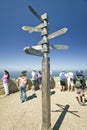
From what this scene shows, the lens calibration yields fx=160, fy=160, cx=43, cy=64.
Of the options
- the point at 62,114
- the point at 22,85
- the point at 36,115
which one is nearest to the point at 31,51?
the point at 36,115

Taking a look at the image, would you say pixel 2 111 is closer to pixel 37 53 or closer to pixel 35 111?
pixel 35 111

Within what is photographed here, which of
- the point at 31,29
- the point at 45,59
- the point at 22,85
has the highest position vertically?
the point at 31,29

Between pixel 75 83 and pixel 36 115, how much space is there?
9.98 feet

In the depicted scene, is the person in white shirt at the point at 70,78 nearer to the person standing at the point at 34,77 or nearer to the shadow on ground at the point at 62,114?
the person standing at the point at 34,77

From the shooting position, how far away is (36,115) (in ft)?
25.2

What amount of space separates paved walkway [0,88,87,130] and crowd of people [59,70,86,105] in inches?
26.4

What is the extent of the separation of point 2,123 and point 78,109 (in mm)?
3975

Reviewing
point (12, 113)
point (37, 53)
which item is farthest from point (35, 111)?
point (37, 53)

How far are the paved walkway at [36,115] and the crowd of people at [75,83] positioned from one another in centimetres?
67

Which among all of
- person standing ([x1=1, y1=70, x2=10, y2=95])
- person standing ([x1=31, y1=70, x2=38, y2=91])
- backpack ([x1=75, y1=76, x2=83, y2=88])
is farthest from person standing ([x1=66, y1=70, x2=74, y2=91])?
person standing ([x1=1, y1=70, x2=10, y2=95])

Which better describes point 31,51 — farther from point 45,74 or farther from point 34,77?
point 34,77

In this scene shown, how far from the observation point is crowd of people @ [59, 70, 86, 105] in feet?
30.0

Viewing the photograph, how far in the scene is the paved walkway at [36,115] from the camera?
6457 mm

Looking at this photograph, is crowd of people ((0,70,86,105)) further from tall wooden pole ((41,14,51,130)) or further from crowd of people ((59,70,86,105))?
tall wooden pole ((41,14,51,130))
